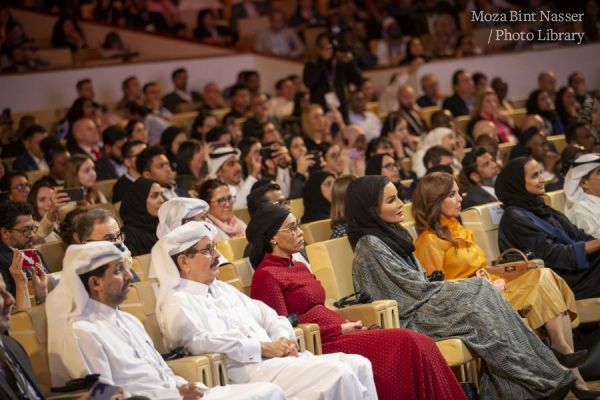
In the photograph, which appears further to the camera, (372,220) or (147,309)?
(372,220)

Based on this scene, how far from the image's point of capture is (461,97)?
37.7 feet

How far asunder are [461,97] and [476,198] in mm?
4311

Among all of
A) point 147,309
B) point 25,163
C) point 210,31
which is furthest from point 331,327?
point 210,31

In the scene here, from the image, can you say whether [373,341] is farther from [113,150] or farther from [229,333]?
[113,150]

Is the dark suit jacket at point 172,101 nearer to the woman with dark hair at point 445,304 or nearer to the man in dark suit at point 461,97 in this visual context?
the man in dark suit at point 461,97

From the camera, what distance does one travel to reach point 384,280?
561cm

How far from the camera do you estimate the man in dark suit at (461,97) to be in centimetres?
1138

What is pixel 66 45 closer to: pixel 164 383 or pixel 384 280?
pixel 384 280

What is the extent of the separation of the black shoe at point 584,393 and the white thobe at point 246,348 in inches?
45.1

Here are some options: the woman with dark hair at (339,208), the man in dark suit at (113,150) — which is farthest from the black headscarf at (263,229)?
the man in dark suit at (113,150)

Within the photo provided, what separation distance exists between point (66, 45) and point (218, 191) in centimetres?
591

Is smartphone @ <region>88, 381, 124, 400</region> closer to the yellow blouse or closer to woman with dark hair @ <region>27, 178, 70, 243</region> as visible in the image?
the yellow blouse

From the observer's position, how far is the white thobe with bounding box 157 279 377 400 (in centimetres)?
469

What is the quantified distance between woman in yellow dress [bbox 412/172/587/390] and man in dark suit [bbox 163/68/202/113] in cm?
560
